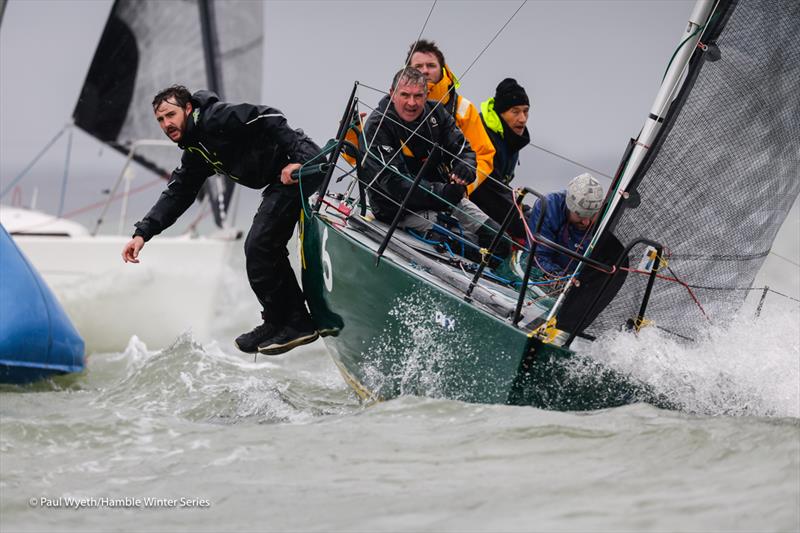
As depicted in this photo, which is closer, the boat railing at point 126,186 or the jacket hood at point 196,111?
the jacket hood at point 196,111

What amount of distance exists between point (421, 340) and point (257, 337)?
48.2 inches

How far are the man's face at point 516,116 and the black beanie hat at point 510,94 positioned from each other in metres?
0.02

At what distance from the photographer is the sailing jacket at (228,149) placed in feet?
15.7

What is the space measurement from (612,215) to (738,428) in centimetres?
91

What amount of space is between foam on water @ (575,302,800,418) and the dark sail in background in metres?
0.14

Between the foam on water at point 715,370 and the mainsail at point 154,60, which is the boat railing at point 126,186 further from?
the foam on water at point 715,370

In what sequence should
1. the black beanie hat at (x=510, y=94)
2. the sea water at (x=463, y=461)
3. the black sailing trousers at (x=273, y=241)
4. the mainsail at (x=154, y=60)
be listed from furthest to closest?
the mainsail at (x=154, y=60) < the black beanie hat at (x=510, y=94) < the black sailing trousers at (x=273, y=241) < the sea water at (x=463, y=461)

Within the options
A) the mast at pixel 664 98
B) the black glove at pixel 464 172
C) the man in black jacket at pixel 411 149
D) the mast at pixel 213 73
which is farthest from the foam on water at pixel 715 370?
the mast at pixel 213 73

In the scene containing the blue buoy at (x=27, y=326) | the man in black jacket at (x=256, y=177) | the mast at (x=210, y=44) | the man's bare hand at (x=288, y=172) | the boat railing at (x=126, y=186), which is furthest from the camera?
the mast at (x=210, y=44)

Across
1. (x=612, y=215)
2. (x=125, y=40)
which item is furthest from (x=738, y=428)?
(x=125, y=40)

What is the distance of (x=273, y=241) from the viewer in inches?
198

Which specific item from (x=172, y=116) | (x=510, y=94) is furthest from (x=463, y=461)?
(x=510, y=94)

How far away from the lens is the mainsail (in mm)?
11328

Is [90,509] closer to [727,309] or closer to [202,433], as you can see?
[202,433]
